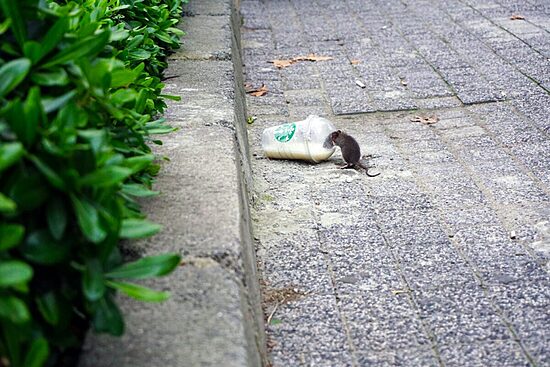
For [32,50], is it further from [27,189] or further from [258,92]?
[258,92]

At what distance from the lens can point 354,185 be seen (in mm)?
3781

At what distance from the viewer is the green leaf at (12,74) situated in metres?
1.68

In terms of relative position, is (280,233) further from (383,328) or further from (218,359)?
(218,359)

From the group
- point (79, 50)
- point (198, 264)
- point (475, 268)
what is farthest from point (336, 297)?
point (79, 50)

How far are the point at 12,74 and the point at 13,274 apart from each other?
1.69 feet

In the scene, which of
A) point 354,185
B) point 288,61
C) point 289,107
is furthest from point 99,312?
point 288,61

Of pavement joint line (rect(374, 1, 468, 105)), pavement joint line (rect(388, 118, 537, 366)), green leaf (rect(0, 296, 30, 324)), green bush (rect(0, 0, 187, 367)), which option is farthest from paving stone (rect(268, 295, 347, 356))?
pavement joint line (rect(374, 1, 468, 105))

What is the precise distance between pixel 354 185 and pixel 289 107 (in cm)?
137

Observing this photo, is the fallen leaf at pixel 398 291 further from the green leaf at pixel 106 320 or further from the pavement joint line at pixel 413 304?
the green leaf at pixel 106 320

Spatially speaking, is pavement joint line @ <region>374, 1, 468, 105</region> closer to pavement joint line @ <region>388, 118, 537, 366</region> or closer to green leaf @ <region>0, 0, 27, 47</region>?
pavement joint line @ <region>388, 118, 537, 366</region>

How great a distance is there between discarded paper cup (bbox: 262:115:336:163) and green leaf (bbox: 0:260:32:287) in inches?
108

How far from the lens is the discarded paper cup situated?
158 inches

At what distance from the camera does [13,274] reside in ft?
4.48

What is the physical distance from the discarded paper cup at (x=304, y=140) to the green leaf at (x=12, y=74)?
2.41 m
